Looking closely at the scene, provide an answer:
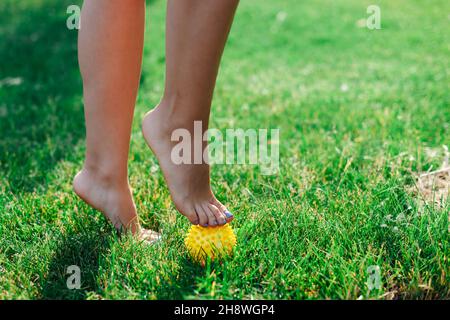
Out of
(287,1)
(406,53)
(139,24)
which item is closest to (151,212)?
(139,24)

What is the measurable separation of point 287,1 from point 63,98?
4.59 metres

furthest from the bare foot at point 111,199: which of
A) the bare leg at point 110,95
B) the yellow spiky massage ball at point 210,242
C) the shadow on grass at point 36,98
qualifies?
the shadow on grass at point 36,98

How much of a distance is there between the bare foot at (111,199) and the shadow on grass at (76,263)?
77 mm

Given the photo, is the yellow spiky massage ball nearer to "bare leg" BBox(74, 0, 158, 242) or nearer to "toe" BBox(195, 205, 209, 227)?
"toe" BBox(195, 205, 209, 227)

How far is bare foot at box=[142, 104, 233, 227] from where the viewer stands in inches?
65.0

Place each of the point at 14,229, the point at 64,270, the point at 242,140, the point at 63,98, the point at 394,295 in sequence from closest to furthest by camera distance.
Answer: the point at 394,295 → the point at 64,270 → the point at 14,229 → the point at 242,140 → the point at 63,98

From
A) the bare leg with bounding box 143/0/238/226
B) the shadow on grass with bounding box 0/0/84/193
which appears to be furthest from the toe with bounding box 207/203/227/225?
the shadow on grass with bounding box 0/0/84/193

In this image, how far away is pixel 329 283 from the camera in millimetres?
1480

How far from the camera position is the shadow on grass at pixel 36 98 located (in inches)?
99.7

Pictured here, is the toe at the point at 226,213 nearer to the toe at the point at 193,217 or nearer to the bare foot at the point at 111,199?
the toe at the point at 193,217

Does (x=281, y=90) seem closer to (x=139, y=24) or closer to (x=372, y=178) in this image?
(x=372, y=178)

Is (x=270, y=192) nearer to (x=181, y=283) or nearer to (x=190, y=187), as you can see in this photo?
(x=190, y=187)

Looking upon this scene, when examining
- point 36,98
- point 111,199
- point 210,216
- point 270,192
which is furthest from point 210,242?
point 36,98

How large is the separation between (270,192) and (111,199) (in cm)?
62
